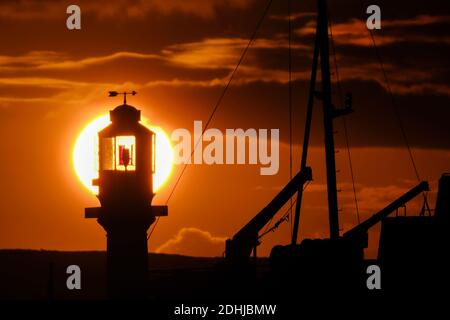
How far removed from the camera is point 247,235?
1753 inches

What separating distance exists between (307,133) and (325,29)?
423cm

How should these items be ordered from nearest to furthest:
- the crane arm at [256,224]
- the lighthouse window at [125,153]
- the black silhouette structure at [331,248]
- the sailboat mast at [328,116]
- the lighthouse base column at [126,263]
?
the lighthouse base column at [126,263] → the lighthouse window at [125,153] → the black silhouette structure at [331,248] → the crane arm at [256,224] → the sailboat mast at [328,116]

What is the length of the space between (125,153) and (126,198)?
1.65 m

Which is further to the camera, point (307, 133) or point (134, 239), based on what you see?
point (307, 133)

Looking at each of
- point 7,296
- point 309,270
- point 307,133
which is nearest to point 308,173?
point 307,133

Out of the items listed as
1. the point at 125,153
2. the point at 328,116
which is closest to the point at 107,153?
the point at 125,153

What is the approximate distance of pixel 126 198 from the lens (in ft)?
114

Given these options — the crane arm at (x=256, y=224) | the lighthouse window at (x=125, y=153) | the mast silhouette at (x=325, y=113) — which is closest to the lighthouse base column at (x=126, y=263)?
the lighthouse window at (x=125, y=153)

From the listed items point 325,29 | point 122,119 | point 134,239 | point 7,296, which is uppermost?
point 325,29

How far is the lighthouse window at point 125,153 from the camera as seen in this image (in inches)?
1396

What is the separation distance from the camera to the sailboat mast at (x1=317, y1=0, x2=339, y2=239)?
1822 inches

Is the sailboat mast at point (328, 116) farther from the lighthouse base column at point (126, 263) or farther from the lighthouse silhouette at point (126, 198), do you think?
the lighthouse base column at point (126, 263)
